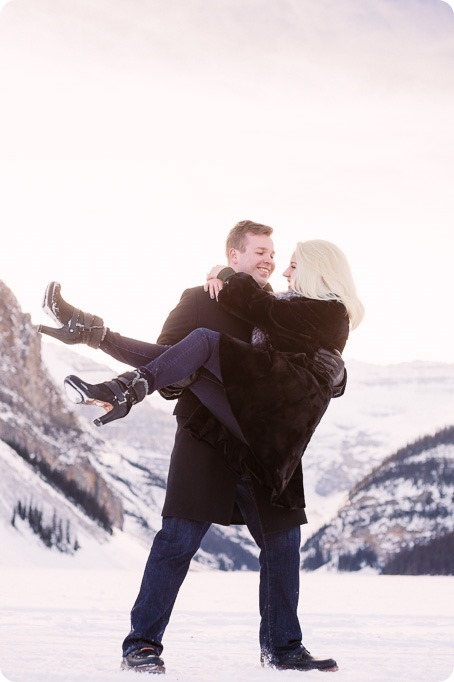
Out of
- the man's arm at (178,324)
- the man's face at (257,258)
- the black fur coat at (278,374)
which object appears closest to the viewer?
the black fur coat at (278,374)

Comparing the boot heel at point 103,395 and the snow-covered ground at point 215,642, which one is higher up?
the boot heel at point 103,395

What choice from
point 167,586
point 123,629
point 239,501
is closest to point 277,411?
point 239,501

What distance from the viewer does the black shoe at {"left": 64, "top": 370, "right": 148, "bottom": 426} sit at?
602 cm

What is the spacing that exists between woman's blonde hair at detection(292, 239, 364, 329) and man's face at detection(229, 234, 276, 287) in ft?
1.10

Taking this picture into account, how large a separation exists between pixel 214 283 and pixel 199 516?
1675 millimetres

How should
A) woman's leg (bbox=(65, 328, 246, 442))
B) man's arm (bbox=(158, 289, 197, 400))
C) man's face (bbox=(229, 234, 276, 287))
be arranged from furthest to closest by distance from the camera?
1. man's face (bbox=(229, 234, 276, 287))
2. man's arm (bbox=(158, 289, 197, 400))
3. woman's leg (bbox=(65, 328, 246, 442))

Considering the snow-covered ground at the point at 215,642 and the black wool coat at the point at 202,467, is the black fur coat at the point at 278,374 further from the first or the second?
the snow-covered ground at the point at 215,642

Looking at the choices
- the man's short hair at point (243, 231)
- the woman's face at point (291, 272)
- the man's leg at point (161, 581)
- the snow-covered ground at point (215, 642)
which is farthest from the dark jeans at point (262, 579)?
the man's short hair at point (243, 231)

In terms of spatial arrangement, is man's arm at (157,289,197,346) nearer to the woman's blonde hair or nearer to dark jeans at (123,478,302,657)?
the woman's blonde hair

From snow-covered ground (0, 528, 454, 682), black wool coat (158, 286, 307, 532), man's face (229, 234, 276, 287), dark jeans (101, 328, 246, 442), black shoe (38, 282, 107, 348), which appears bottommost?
snow-covered ground (0, 528, 454, 682)

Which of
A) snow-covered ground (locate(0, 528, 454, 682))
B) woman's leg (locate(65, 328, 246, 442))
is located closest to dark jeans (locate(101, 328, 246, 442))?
woman's leg (locate(65, 328, 246, 442))

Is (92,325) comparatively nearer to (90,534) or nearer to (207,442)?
(207,442)

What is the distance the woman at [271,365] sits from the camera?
6191 mm

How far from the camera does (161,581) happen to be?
251 inches
